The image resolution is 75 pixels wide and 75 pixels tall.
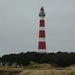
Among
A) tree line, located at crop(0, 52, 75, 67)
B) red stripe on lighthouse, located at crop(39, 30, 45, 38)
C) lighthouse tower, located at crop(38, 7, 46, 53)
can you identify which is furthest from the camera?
red stripe on lighthouse, located at crop(39, 30, 45, 38)

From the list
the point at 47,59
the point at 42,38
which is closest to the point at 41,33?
the point at 42,38

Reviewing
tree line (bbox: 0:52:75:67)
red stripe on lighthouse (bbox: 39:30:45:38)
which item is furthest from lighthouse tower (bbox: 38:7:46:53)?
tree line (bbox: 0:52:75:67)

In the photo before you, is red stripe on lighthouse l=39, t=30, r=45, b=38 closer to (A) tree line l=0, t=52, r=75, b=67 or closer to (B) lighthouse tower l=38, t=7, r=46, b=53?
(B) lighthouse tower l=38, t=7, r=46, b=53

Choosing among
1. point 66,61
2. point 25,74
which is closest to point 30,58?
point 66,61

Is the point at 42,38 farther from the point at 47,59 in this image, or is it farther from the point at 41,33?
the point at 47,59

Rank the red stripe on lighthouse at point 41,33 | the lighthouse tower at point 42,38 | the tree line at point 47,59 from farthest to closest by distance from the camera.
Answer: the red stripe on lighthouse at point 41,33, the lighthouse tower at point 42,38, the tree line at point 47,59

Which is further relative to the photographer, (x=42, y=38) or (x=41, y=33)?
(x=41, y=33)

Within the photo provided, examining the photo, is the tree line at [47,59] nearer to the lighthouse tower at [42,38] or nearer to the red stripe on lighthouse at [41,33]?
the lighthouse tower at [42,38]

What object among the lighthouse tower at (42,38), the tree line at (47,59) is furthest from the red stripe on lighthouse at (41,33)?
the tree line at (47,59)

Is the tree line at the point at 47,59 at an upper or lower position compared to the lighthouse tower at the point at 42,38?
lower

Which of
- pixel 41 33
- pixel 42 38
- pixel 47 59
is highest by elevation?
pixel 41 33

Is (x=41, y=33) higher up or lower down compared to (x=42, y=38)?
higher up

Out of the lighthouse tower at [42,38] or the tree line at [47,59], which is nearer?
the tree line at [47,59]

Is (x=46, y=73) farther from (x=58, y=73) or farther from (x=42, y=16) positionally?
(x=42, y=16)
